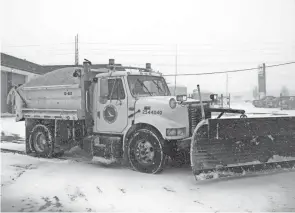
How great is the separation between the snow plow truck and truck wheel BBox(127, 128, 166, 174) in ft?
0.07

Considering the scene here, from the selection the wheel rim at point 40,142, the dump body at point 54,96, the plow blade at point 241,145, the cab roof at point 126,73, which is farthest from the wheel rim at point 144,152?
the wheel rim at point 40,142

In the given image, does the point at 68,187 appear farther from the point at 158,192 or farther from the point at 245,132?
the point at 245,132

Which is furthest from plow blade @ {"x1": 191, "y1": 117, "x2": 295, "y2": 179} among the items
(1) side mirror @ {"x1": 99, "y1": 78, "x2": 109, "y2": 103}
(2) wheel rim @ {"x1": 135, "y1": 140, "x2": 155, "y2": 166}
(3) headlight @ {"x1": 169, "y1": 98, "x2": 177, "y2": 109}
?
(1) side mirror @ {"x1": 99, "y1": 78, "x2": 109, "y2": 103}

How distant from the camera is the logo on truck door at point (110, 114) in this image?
7.49 metres

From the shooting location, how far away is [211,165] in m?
5.92

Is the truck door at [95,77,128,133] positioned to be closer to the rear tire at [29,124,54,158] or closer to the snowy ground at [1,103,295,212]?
the snowy ground at [1,103,295,212]

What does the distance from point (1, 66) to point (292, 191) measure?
24.9 metres

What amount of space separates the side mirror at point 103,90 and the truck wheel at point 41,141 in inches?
86.2

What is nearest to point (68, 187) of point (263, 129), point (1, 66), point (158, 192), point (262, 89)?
point (158, 192)

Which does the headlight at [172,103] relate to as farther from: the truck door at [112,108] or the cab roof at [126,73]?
the cab roof at [126,73]

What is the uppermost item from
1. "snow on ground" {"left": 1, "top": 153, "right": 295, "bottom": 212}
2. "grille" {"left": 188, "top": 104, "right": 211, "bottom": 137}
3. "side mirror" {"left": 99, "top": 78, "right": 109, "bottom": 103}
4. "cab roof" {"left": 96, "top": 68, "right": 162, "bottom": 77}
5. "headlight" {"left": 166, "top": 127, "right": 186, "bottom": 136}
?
"cab roof" {"left": 96, "top": 68, "right": 162, "bottom": 77}

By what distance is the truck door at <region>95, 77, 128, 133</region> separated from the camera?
24.1 ft

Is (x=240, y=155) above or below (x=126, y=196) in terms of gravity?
above

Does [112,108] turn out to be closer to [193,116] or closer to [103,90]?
[103,90]
